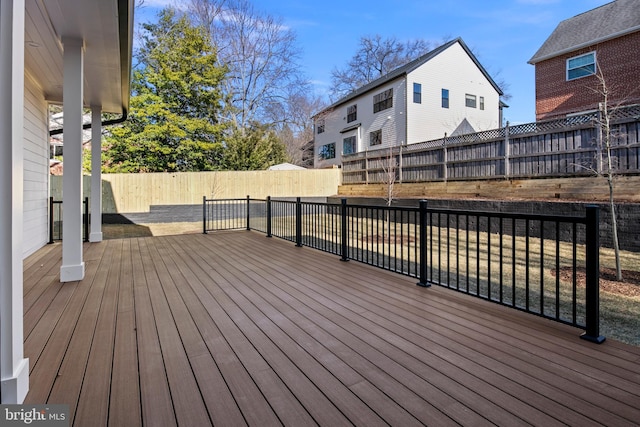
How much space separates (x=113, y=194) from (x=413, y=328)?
11944mm

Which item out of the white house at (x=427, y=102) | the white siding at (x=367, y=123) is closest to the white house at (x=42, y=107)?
the white siding at (x=367, y=123)

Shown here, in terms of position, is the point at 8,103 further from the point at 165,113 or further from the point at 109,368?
the point at 165,113

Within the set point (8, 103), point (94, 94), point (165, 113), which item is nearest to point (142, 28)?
point (165, 113)

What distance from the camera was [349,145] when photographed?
19.3 metres

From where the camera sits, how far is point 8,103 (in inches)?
58.8

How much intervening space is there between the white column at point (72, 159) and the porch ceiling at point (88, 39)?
0.23 metres

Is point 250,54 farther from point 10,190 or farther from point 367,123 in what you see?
point 10,190

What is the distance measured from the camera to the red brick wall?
11141 millimetres

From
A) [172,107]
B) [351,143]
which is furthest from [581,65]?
[172,107]

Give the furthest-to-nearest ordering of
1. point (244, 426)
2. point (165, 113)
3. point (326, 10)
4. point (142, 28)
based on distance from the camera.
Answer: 1. point (326, 10)
2. point (142, 28)
3. point (165, 113)
4. point (244, 426)

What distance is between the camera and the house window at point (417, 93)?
15.7 metres

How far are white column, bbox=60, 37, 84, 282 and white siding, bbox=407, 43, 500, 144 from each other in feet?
44.1

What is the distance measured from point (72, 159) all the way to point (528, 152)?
8845 millimetres

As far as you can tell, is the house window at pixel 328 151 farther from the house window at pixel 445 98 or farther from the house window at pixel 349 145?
the house window at pixel 445 98
